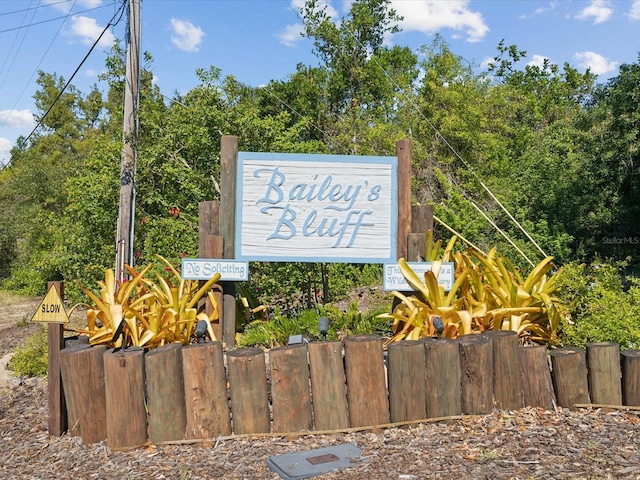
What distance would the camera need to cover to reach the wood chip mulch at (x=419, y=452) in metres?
3.41

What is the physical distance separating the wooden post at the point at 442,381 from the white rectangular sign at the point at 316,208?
191 centimetres

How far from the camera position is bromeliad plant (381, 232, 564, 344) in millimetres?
5215

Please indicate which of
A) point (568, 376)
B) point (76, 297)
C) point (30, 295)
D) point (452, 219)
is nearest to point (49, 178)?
point (30, 295)

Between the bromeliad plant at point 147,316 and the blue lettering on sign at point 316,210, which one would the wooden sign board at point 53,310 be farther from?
the blue lettering on sign at point 316,210

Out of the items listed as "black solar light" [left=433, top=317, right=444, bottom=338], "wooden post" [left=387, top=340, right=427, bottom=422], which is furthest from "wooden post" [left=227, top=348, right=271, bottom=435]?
"black solar light" [left=433, top=317, right=444, bottom=338]

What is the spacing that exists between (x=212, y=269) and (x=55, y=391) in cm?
185

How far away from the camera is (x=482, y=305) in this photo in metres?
5.35

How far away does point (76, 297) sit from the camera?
10445 mm

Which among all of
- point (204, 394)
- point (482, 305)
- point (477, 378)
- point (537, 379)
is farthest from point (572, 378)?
point (204, 394)

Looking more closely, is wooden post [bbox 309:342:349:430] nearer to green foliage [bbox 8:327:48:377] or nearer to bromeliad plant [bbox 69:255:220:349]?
bromeliad plant [bbox 69:255:220:349]

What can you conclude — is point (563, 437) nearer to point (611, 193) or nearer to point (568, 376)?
point (568, 376)

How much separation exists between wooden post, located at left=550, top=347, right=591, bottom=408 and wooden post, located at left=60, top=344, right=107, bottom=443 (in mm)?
3149

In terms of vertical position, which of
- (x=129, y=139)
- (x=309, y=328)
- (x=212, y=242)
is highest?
(x=129, y=139)

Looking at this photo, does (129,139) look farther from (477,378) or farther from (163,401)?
(477,378)
